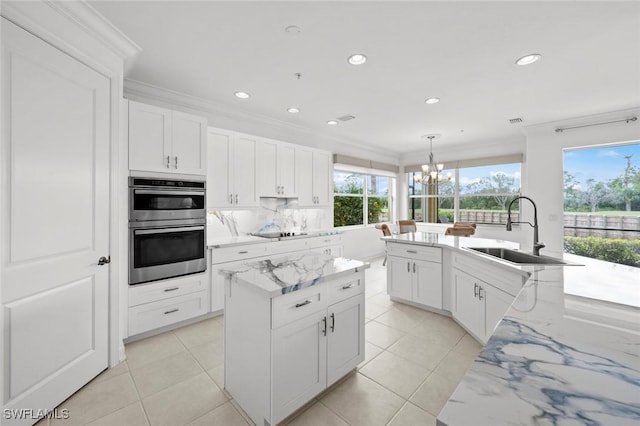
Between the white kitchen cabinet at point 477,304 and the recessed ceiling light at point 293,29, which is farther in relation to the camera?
the white kitchen cabinet at point 477,304

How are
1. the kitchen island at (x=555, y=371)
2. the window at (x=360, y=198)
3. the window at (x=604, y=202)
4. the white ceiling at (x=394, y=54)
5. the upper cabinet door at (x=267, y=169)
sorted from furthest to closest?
the window at (x=360, y=198) < the window at (x=604, y=202) < the upper cabinet door at (x=267, y=169) < the white ceiling at (x=394, y=54) < the kitchen island at (x=555, y=371)

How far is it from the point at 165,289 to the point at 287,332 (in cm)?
188

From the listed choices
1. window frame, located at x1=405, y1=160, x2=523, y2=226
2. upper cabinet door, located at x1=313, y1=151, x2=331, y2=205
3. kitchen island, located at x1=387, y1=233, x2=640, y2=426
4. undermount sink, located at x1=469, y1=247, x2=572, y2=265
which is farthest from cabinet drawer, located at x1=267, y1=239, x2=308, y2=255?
window frame, located at x1=405, y1=160, x2=523, y2=226

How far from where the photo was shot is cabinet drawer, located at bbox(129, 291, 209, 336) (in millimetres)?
2646

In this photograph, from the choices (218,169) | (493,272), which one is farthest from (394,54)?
(218,169)

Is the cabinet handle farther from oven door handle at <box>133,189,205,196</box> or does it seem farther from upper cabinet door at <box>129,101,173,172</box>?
upper cabinet door at <box>129,101,173,172</box>

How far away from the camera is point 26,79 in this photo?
1646mm

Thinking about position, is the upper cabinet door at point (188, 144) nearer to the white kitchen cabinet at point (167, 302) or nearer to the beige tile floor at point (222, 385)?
the white kitchen cabinet at point (167, 302)

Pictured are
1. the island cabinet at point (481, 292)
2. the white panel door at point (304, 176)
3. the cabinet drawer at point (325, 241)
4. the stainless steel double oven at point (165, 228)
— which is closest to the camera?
the island cabinet at point (481, 292)

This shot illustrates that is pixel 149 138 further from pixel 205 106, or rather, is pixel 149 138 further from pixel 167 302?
pixel 167 302

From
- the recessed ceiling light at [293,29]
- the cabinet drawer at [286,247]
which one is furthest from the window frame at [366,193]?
the recessed ceiling light at [293,29]

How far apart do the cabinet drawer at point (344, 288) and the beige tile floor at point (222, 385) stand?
26.2 inches

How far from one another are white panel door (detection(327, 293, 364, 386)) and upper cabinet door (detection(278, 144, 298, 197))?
8.53 ft

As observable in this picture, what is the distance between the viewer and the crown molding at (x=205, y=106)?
3158 mm
